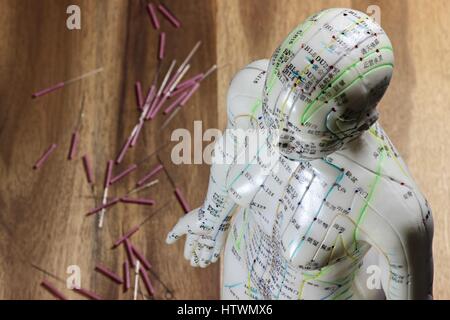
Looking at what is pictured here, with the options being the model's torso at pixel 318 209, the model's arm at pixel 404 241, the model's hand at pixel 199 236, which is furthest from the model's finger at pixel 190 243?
the model's arm at pixel 404 241

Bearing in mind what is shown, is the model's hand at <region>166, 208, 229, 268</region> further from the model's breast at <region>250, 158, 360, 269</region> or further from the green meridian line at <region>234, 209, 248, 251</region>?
the model's breast at <region>250, 158, 360, 269</region>

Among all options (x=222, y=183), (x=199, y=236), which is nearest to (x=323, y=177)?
(x=222, y=183)

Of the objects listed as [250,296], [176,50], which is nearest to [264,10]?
[176,50]

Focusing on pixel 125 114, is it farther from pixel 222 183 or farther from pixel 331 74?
pixel 331 74

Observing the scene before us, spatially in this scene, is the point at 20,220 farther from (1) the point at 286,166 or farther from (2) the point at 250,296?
(1) the point at 286,166

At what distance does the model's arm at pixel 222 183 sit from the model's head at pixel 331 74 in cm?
11

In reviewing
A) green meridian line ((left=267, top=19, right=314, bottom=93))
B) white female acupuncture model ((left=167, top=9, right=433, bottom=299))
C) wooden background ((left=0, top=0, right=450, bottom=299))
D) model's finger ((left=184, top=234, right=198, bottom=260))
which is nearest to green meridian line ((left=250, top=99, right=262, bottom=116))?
white female acupuncture model ((left=167, top=9, right=433, bottom=299))

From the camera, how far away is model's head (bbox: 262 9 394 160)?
0.44 meters

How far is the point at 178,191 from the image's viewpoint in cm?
105

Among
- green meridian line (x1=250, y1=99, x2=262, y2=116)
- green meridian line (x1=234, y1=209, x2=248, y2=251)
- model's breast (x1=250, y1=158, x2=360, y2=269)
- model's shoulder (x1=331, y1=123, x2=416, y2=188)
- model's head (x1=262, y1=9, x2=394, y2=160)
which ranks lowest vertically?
green meridian line (x1=234, y1=209, x2=248, y2=251)

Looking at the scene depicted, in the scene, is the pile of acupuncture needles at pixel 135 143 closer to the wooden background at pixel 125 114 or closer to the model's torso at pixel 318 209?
the wooden background at pixel 125 114

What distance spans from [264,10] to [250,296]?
0.56 meters

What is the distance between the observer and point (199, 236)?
2.52 feet

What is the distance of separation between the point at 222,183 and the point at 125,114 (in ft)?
1.58
